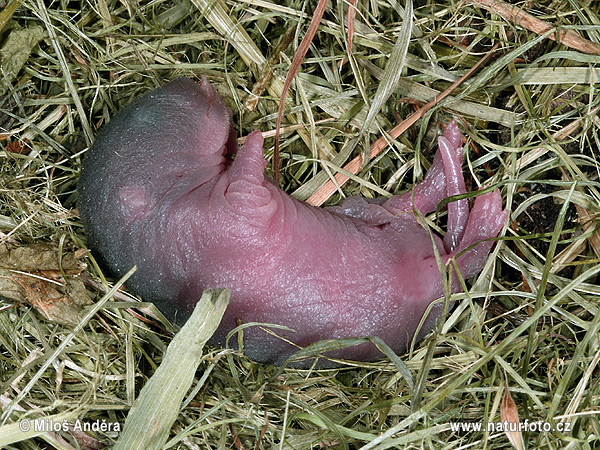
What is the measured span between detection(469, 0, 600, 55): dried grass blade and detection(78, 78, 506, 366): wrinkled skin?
2.41 feet

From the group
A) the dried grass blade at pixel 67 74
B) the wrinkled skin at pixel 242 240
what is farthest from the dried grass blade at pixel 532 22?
the dried grass blade at pixel 67 74

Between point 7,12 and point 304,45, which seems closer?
point 304,45

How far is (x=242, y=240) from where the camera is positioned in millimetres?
2570

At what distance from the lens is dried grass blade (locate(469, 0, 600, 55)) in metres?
2.95

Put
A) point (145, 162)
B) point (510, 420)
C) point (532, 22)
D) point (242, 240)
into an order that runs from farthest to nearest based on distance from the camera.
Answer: point (532, 22) < point (145, 162) < point (242, 240) < point (510, 420)

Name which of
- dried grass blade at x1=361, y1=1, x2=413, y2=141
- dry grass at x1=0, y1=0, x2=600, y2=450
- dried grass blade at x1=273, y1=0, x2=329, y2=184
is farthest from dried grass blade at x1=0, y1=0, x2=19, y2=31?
dried grass blade at x1=361, y1=1, x2=413, y2=141

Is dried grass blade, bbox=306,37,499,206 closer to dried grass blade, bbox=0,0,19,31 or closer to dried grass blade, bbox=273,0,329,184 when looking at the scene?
dried grass blade, bbox=273,0,329,184

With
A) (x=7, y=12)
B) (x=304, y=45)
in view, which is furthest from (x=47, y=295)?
(x=304, y=45)

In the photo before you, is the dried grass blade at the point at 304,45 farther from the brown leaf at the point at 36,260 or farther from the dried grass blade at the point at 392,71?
the brown leaf at the point at 36,260

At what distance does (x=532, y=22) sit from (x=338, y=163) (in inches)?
48.3

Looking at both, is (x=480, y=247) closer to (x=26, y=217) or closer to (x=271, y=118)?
(x=271, y=118)

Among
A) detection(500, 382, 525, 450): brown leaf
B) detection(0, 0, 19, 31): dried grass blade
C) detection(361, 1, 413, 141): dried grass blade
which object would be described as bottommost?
detection(500, 382, 525, 450): brown leaf

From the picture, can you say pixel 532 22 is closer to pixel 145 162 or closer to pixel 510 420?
pixel 510 420

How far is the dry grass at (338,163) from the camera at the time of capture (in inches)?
106
